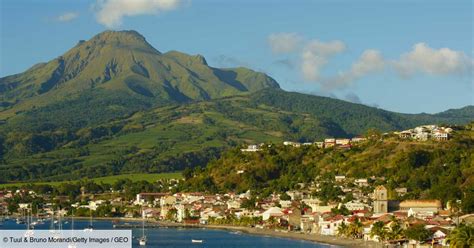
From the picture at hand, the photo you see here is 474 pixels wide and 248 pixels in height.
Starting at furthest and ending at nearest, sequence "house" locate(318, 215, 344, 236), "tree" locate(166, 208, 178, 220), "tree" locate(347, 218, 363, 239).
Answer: "tree" locate(166, 208, 178, 220) → "house" locate(318, 215, 344, 236) → "tree" locate(347, 218, 363, 239)

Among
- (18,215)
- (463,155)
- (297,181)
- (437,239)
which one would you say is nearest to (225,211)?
(297,181)

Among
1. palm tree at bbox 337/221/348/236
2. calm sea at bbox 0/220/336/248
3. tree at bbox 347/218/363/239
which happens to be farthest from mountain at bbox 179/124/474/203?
calm sea at bbox 0/220/336/248

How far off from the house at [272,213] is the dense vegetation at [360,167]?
28.8 ft

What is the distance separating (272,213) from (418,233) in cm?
→ 4435

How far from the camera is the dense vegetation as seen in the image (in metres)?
136

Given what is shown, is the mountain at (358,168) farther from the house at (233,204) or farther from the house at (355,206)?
the house at (233,204)

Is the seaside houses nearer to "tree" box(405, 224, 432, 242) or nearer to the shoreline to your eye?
the shoreline

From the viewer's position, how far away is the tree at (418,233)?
8825 centimetres

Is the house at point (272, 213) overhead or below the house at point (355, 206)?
below

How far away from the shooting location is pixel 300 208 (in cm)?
13362

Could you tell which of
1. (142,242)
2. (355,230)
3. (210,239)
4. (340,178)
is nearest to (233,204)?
(340,178)

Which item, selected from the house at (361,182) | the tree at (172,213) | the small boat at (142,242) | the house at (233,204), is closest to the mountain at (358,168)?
the house at (361,182)

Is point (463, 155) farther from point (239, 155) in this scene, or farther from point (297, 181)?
point (239, 155)

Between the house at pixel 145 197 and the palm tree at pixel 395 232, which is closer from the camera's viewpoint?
the palm tree at pixel 395 232
